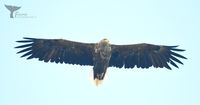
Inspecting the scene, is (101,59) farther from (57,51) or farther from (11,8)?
(11,8)

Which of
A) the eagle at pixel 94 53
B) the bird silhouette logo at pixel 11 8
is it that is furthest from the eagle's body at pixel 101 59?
the bird silhouette logo at pixel 11 8

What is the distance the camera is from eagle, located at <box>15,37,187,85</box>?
3039 cm

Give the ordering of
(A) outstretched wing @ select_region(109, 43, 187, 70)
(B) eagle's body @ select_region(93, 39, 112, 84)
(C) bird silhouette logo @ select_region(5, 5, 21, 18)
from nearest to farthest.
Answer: (B) eagle's body @ select_region(93, 39, 112, 84)
(A) outstretched wing @ select_region(109, 43, 187, 70)
(C) bird silhouette logo @ select_region(5, 5, 21, 18)

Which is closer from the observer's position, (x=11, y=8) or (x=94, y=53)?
(x=94, y=53)

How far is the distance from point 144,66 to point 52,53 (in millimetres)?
3349

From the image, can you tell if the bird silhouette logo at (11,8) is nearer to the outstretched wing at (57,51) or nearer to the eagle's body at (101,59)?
the outstretched wing at (57,51)

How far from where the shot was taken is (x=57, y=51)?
30516 millimetres

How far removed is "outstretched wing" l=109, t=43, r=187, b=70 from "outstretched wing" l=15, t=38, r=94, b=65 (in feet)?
3.48

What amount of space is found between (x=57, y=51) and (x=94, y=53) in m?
1.41

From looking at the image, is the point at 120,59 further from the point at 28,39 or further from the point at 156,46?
the point at 28,39

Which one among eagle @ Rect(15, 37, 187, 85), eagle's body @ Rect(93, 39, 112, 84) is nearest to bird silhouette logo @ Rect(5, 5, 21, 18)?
eagle @ Rect(15, 37, 187, 85)

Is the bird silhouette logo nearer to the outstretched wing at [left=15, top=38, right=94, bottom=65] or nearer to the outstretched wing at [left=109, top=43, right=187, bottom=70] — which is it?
the outstretched wing at [left=15, top=38, right=94, bottom=65]

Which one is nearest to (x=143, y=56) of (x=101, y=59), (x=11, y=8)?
(x=101, y=59)

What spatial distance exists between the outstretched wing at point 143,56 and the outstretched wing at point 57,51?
1.06 meters
